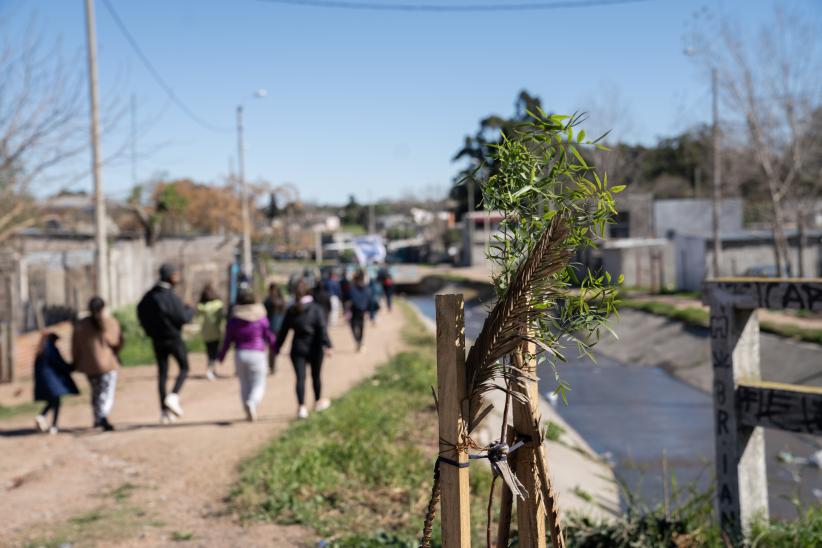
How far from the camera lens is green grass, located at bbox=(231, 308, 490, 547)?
221 inches

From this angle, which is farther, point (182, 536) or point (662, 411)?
point (662, 411)

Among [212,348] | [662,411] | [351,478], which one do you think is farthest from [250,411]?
[662,411]

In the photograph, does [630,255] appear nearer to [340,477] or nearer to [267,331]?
[267,331]

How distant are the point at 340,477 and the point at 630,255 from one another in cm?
2854

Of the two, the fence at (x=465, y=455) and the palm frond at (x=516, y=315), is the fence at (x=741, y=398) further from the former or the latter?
the palm frond at (x=516, y=315)

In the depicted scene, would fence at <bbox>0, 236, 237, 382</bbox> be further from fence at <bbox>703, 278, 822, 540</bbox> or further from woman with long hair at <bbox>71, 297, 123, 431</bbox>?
fence at <bbox>703, 278, 822, 540</bbox>

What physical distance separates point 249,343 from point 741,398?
5.31m

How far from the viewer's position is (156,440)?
841cm

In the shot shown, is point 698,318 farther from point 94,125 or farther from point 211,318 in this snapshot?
point 94,125

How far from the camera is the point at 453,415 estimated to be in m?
2.63

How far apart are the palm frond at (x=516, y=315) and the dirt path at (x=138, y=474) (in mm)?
3095

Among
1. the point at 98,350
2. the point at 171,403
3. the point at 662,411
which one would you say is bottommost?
the point at 662,411

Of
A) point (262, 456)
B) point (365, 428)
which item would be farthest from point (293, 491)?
point (365, 428)

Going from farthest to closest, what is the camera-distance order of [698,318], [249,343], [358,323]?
[698,318]
[358,323]
[249,343]
